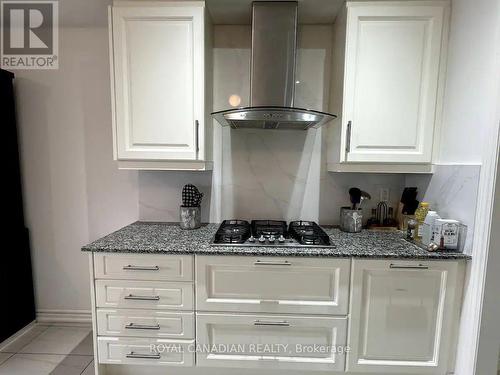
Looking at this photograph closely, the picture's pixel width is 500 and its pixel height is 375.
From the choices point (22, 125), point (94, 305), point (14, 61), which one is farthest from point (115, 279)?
point (14, 61)

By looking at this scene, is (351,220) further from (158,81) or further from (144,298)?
(158,81)

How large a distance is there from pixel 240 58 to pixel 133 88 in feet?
2.53

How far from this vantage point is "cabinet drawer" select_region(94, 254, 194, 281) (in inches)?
56.7

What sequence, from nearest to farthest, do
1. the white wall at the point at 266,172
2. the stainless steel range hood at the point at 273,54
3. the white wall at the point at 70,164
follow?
the stainless steel range hood at the point at 273,54, the white wall at the point at 266,172, the white wall at the point at 70,164

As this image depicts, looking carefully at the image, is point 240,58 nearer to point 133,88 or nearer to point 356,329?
point 133,88

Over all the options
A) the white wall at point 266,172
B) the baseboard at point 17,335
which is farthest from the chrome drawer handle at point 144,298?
the baseboard at point 17,335

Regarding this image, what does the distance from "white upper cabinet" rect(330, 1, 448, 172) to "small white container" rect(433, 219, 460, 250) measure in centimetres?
38

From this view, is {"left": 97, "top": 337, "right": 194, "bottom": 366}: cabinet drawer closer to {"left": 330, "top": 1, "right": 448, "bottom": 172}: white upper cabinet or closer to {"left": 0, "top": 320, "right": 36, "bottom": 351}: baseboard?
{"left": 0, "top": 320, "right": 36, "bottom": 351}: baseboard

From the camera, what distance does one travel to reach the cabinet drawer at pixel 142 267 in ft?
4.72

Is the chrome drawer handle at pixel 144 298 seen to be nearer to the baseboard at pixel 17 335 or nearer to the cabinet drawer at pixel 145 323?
the cabinet drawer at pixel 145 323

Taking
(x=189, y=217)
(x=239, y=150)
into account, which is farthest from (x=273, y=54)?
(x=189, y=217)

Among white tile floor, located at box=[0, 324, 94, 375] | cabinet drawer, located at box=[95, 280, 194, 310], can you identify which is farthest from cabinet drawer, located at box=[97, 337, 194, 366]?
white tile floor, located at box=[0, 324, 94, 375]

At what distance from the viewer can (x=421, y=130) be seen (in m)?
1.57

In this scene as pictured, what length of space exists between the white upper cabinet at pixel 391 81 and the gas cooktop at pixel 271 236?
49 cm
